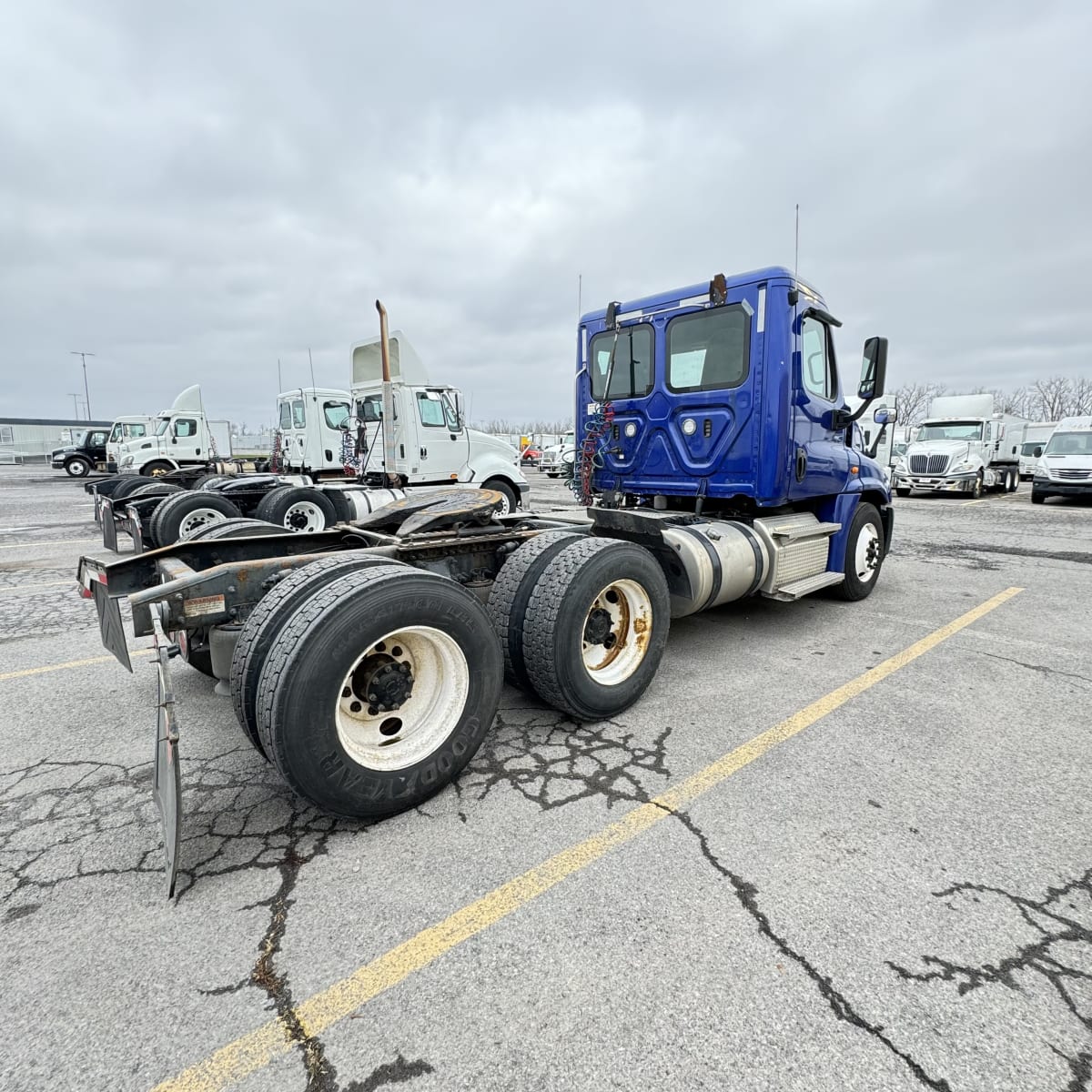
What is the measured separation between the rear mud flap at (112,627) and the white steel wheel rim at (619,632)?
2.27 meters

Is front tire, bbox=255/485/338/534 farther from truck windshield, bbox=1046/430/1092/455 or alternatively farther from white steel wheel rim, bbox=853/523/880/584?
truck windshield, bbox=1046/430/1092/455

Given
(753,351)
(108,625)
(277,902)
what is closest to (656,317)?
(753,351)

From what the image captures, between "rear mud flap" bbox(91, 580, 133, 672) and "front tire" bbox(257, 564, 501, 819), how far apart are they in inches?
33.7

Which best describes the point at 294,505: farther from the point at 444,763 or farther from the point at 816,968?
the point at 816,968

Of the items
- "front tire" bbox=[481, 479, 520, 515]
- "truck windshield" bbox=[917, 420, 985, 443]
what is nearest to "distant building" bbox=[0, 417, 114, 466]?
"front tire" bbox=[481, 479, 520, 515]

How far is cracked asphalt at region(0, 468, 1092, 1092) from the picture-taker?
1.60 meters

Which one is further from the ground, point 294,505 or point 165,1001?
point 294,505

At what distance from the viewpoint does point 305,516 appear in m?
8.87

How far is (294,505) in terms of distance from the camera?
877cm

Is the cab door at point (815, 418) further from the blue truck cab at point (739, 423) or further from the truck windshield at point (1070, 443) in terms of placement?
the truck windshield at point (1070, 443)

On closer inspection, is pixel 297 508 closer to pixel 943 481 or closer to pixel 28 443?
pixel 943 481

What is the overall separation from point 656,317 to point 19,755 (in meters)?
5.30

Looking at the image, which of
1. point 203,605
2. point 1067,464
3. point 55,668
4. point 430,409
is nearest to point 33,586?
point 55,668

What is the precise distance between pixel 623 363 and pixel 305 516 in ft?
17.7
